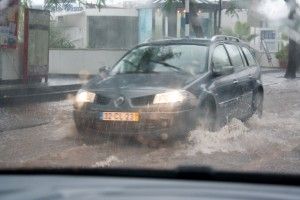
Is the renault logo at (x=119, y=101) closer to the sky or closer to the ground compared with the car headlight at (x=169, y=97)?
closer to the ground

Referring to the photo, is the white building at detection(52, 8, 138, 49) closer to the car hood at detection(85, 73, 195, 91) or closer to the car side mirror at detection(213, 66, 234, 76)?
the car side mirror at detection(213, 66, 234, 76)

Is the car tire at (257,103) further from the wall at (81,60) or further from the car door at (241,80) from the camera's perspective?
the wall at (81,60)

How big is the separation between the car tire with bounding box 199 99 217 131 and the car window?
0.68m

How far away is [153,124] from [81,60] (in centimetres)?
1505

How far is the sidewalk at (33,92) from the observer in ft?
44.2

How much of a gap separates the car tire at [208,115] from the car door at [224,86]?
0.19 m

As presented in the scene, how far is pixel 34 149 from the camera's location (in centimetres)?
762

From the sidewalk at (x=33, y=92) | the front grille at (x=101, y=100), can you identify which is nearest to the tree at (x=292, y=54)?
the sidewalk at (x=33, y=92)

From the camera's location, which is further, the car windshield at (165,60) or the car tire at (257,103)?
the car tire at (257,103)

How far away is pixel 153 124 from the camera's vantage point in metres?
7.43

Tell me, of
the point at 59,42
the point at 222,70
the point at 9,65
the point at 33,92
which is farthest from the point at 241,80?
the point at 59,42

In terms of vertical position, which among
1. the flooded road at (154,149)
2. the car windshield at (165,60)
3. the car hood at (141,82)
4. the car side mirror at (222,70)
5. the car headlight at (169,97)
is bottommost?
the flooded road at (154,149)

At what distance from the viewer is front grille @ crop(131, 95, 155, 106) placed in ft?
24.4

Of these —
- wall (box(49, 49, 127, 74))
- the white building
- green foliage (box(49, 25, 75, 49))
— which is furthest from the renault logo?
the white building
